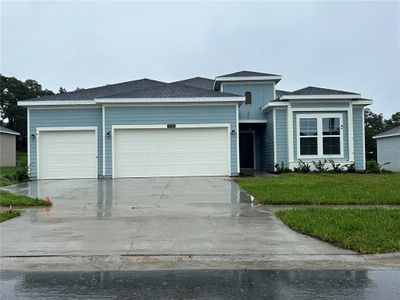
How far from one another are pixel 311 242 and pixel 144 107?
1472 cm

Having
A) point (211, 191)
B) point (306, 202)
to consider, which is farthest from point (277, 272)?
point (211, 191)

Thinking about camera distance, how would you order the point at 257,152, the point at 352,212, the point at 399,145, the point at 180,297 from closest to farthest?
the point at 180,297 < the point at 352,212 < the point at 257,152 < the point at 399,145

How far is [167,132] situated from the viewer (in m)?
21.1

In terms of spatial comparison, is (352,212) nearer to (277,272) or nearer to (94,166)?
(277,272)

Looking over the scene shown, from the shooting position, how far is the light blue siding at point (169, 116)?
68.2ft

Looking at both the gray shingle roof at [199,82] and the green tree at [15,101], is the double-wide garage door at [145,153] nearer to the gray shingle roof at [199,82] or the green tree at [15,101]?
the gray shingle roof at [199,82]

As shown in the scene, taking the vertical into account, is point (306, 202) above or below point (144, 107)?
below

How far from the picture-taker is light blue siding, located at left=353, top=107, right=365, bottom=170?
22453mm

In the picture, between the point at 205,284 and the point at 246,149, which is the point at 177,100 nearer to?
the point at 246,149

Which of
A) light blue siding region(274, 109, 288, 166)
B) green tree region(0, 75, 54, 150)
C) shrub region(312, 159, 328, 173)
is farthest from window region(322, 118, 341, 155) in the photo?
green tree region(0, 75, 54, 150)

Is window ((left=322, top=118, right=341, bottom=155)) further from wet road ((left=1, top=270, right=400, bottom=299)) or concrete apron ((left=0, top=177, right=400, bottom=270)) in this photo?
wet road ((left=1, top=270, right=400, bottom=299))

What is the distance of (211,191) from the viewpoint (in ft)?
47.6

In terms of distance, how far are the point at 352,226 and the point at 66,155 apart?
16190 mm

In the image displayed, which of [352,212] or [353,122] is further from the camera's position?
[353,122]
